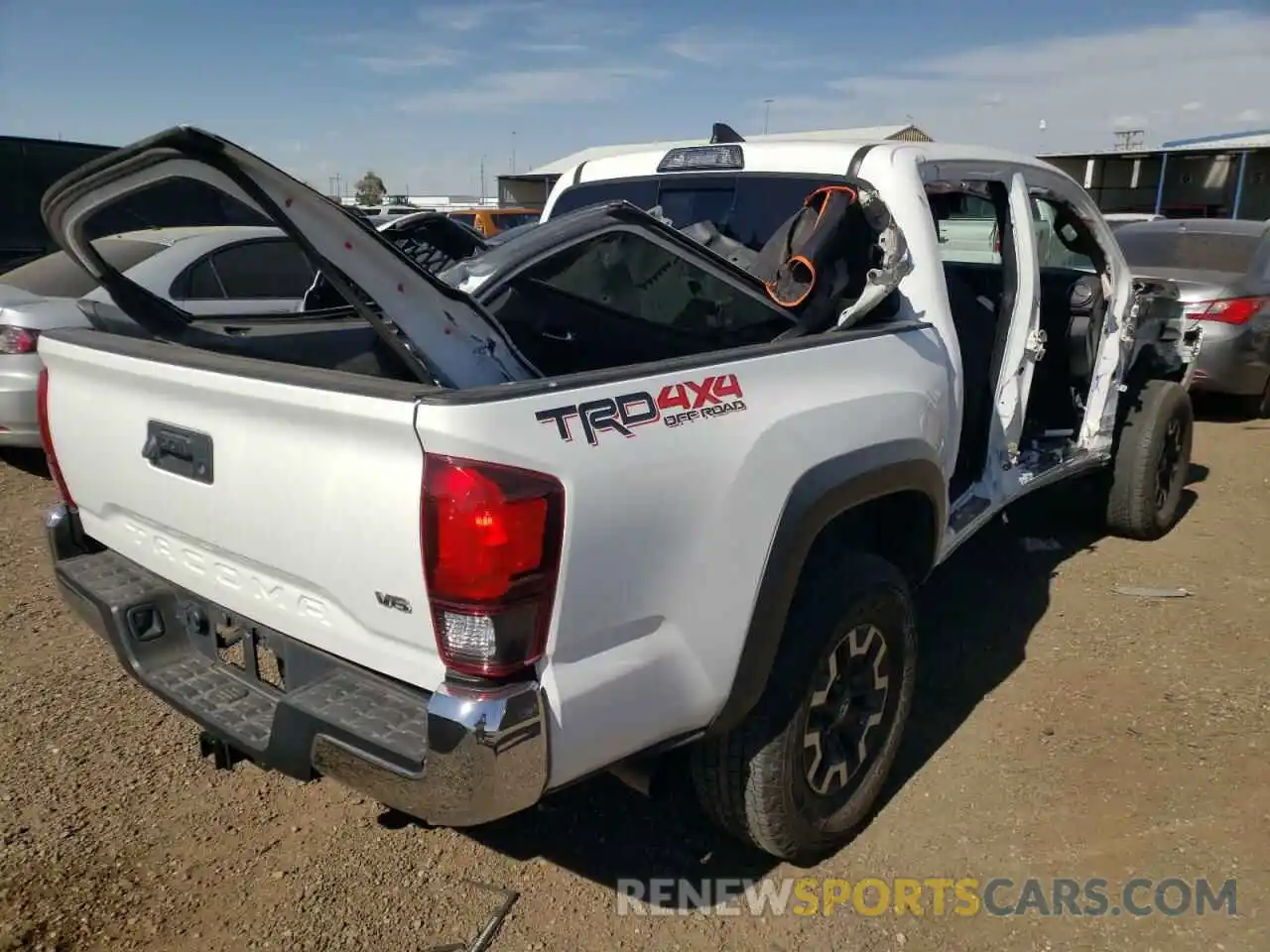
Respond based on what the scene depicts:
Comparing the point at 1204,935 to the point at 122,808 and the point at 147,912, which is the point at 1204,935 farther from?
the point at 122,808

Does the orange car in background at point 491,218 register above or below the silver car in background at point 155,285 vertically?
above

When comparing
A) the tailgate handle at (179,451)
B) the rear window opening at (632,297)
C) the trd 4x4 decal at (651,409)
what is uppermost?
the rear window opening at (632,297)

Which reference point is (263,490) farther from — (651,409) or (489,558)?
(651,409)

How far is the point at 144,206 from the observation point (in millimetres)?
8977

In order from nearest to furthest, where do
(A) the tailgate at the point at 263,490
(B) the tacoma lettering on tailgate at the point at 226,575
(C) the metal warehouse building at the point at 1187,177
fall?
(A) the tailgate at the point at 263,490 < (B) the tacoma lettering on tailgate at the point at 226,575 < (C) the metal warehouse building at the point at 1187,177

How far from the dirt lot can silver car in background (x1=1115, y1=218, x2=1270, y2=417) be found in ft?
13.9

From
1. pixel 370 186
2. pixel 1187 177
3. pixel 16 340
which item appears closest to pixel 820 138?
pixel 16 340

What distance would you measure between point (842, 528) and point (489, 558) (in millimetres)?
1502

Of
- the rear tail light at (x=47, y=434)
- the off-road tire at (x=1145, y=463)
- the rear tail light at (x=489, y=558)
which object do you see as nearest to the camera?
the rear tail light at (x=489, y=558)

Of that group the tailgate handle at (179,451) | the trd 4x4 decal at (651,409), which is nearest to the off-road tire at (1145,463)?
the trd 4x4 decal at (651,409)

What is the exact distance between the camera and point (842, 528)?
9.98 feet

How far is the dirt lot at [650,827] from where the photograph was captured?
2602mm

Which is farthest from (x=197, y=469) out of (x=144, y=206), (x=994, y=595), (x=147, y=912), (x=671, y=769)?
(x=144, y=206)

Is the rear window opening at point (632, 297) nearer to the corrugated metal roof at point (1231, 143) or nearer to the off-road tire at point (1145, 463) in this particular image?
the off-road tire at point (1145, 463)
